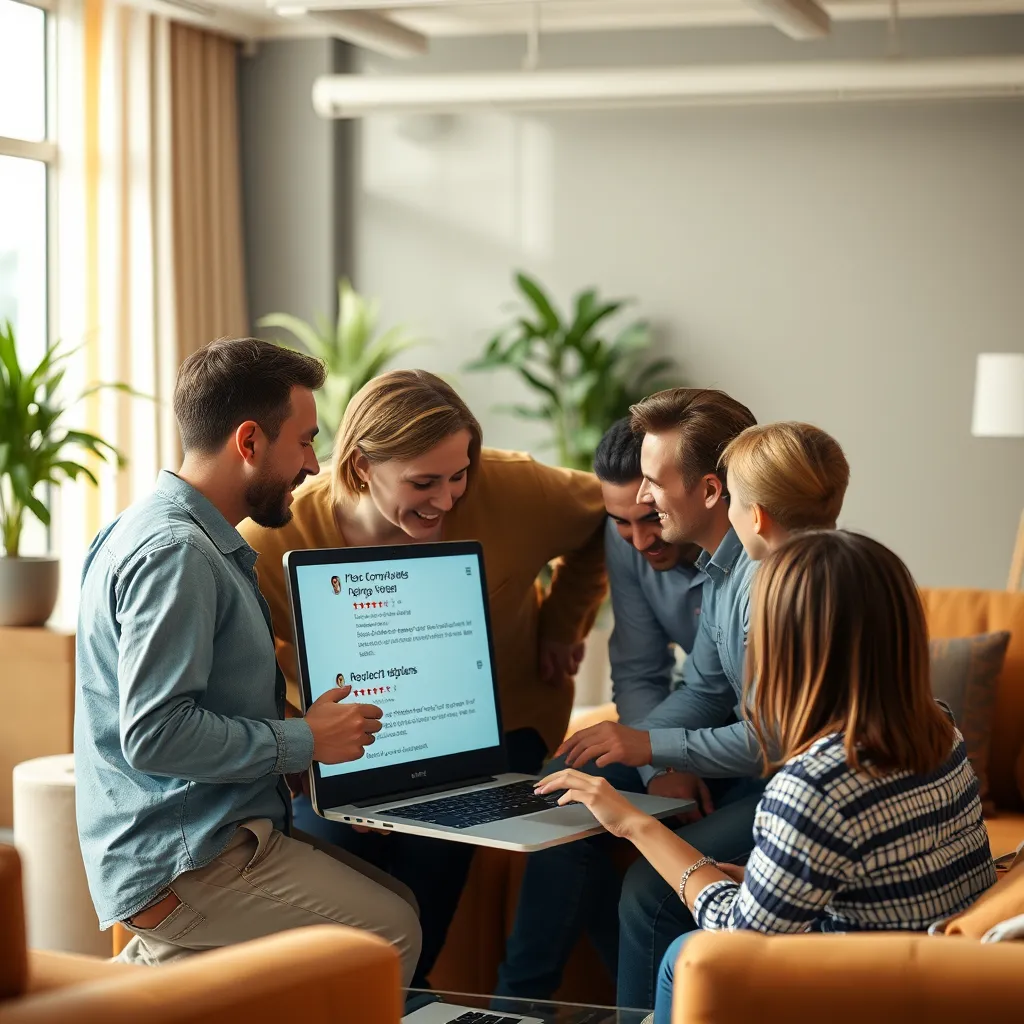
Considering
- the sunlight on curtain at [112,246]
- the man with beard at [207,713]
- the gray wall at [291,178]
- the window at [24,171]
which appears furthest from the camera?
the gray wall at [291,178]

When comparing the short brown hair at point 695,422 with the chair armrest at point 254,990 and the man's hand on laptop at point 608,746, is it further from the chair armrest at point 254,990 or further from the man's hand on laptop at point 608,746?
the chair armrest at point 254,990

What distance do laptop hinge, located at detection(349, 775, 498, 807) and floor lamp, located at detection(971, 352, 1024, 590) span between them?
2.79 metres

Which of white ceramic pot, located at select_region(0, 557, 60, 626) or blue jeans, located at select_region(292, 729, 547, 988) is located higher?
white ceramic pot, located at select_region(0, 557, 60, 626)

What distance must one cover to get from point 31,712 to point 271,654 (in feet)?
8.24

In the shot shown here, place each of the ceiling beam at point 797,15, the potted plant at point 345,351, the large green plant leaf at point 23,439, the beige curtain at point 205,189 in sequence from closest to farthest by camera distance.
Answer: the large green plant leaf at point 23,439, the ceiling beam at point 797,15, the potted plant at point 345,351, the beige curtain at point 205,189

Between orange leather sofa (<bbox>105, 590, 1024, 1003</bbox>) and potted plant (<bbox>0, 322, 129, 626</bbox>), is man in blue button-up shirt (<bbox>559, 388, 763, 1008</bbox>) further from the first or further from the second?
potted plant (<bbox>0, 322, 129, 626</bbox>)

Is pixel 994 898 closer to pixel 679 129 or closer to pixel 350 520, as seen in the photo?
pixel 350 520

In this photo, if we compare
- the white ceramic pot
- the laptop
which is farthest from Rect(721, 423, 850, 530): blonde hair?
the white ceramic pot

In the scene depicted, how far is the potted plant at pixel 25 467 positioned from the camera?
429 cm

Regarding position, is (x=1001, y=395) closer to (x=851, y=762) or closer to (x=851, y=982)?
(x=851, y=762)

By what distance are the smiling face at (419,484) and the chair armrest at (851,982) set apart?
131cm

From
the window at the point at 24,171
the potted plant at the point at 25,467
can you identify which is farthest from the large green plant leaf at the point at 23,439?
the window at the point at 24,171

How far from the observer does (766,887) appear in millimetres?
1558

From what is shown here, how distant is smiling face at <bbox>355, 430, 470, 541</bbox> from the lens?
2.51 m
